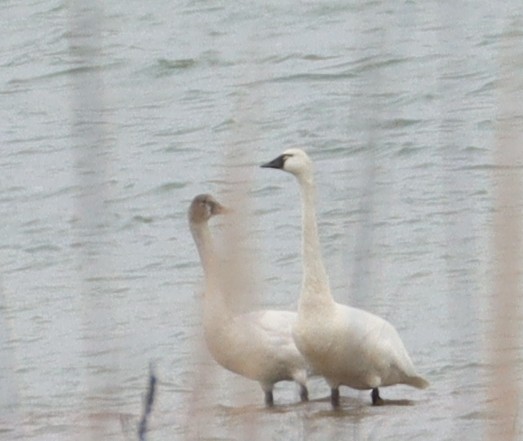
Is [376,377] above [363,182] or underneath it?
underneath

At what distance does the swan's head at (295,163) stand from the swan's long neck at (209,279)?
1.50ft

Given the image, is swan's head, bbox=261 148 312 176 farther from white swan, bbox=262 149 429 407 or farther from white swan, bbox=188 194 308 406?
white swan, bbox=188 194 308 406

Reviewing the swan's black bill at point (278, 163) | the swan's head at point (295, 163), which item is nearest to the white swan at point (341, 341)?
the swan's head at point (295, 163)

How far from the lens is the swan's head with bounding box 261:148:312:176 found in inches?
279

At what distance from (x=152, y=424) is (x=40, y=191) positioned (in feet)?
18.9

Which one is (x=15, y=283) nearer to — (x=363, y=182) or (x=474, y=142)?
(x=474, y=142)

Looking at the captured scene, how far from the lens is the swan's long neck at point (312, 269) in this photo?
6531mm

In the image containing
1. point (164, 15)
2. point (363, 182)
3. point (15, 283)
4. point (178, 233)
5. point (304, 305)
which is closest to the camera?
point (363, 182)

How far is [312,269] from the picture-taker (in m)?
6.63

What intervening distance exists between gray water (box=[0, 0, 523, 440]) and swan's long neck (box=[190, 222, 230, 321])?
175mm

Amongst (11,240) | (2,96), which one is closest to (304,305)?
(11,240)

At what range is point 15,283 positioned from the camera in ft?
31.4

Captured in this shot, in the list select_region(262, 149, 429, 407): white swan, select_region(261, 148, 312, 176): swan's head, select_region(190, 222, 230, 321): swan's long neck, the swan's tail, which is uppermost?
select_region(261, 148, 312, 176): swan's head

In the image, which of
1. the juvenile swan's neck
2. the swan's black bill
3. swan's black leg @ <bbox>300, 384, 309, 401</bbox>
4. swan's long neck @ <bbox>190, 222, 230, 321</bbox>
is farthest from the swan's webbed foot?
the swan's black bill
